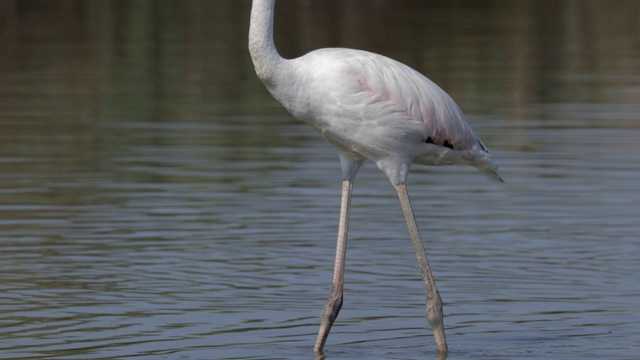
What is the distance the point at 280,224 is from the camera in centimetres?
1227

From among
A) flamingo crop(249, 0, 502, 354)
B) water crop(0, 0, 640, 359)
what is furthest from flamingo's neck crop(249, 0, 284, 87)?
water crop(0, 0, 640, 359)

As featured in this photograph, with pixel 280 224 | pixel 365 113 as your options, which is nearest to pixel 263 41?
pixel 365 113

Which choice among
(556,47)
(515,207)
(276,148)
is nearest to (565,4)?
(556,47)

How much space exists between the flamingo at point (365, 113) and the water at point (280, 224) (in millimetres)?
619

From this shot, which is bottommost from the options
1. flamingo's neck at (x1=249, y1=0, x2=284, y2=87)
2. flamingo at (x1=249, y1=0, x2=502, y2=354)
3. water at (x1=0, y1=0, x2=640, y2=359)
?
water at (x1=0, y1=0, x2=640, y2=359)

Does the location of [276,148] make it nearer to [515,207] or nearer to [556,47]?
[515,207]

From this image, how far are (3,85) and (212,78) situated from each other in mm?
2651

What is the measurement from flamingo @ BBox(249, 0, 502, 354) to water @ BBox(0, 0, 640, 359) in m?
0.62

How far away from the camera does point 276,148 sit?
52.9 feet

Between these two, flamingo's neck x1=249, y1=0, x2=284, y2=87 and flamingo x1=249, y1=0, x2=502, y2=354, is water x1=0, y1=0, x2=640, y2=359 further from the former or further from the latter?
flamingo's neck x1=249, y1=0, x2=284, y2=87

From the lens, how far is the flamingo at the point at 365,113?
8492 millimetres

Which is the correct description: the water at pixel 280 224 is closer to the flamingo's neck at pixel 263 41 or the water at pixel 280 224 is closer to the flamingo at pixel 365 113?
the flamingo at pixel 365 113

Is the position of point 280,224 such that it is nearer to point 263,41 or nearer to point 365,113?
point 365,113

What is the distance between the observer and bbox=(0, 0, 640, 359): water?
9258mm
